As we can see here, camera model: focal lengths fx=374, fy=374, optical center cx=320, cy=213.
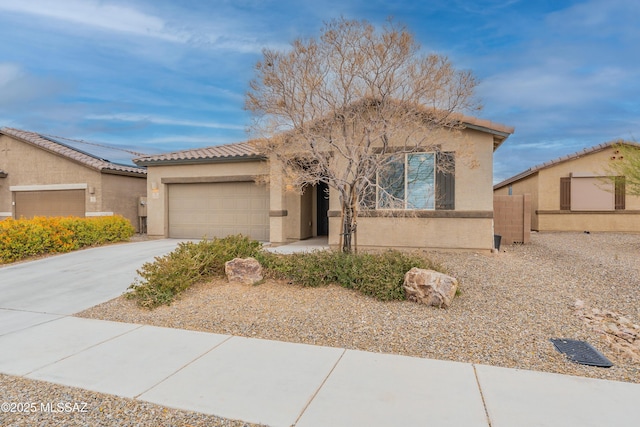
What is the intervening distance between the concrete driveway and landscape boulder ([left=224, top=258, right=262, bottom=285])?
83.1 inches

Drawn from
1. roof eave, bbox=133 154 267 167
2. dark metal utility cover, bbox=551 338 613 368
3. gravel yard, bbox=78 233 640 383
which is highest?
roof eave, bbox=133 154 267 167

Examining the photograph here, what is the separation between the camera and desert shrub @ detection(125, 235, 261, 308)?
628 centimetres

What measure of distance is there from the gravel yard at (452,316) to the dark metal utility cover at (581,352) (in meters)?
0.08

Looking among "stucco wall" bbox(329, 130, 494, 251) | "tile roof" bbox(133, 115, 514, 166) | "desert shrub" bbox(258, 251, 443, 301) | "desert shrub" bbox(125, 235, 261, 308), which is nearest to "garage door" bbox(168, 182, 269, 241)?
"tile roof" bbox(133, 115, 514, 166)

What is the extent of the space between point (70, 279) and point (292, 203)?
6846 millimetres

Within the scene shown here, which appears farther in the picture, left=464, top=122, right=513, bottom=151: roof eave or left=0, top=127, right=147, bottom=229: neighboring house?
left=0, top=127, right=147, bottom=229: neighboring house

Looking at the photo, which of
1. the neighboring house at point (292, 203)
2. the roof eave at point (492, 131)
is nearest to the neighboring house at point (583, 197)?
the neighboring house at point (292, 203)

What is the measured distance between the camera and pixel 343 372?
151 inches

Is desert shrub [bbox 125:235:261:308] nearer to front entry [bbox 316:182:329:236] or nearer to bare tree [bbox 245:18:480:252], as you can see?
bare tree [bbox 245:18:480:252]

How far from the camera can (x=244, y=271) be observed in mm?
7086

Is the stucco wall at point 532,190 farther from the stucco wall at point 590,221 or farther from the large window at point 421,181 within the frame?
the large window at point 421,181

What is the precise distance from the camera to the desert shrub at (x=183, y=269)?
6.28 m

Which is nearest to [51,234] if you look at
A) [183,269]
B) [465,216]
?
[183,269]

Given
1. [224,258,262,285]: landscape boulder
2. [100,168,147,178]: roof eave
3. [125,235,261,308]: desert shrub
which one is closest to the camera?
[125,235,261,308]: desert shrub
